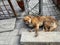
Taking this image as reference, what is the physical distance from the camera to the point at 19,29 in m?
3.55

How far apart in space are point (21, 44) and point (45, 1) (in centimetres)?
189

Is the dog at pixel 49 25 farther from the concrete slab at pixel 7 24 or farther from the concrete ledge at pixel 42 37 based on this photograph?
the concrete slab at pixel 7 24

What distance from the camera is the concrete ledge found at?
2914 mm

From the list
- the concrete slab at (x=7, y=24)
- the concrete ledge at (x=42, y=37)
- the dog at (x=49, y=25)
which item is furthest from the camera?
the concrete slab at (x=7, y=24)

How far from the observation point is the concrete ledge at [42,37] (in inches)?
115

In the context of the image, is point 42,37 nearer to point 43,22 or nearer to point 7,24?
point 43,22

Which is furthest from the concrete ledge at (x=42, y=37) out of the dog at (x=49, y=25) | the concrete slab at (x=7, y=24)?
the concrete slab at (x=7, y=24)

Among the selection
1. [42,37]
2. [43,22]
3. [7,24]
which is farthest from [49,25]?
[7,24]

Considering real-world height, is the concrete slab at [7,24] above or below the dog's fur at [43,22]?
below

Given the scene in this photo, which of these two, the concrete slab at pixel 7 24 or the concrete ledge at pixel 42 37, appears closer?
the concrete ledge at pixel 42 37

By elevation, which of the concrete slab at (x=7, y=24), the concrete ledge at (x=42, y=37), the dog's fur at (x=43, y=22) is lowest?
the concrete ledge at (x=42, y=37)

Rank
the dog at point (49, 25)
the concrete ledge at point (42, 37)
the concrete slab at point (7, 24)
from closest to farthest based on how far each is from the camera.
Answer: the concrete ledge at point (42, 37) → the dog at point (49, 25) → the concrete slab at point (7, 24)

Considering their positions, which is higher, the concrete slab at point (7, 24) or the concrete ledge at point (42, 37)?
the concrete slab at point (7, 24)

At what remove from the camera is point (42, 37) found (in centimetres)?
299
